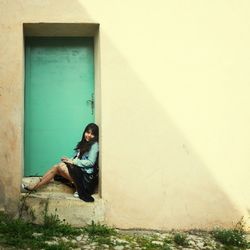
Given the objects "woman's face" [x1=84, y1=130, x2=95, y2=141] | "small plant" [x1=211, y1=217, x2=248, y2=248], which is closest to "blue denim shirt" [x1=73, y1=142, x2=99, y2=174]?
"woman's face" [x1=84, y1=130, x2=95, y2=141]

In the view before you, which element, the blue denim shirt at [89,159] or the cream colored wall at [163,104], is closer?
the cream colored wall at [163,104]

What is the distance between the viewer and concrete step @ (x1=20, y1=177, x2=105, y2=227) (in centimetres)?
573

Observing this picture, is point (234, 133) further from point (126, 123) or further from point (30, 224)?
point (30, 224)

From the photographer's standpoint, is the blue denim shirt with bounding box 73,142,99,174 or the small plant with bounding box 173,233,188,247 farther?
the blue denim shirt with bounding box 73,142,99,174

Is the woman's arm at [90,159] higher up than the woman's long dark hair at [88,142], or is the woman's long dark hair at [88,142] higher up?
the woman's long dark hair at [88,142]

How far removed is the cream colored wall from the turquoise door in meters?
0.53

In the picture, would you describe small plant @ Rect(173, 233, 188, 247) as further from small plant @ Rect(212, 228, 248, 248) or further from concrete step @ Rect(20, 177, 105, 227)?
concrete step @ Rect(20, 177, 105, 227)

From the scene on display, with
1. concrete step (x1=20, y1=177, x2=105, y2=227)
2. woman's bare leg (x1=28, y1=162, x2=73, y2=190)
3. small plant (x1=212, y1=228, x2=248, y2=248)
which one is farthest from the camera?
woman's bare leg (x1=28, y1=162, x2=73, y2=190)

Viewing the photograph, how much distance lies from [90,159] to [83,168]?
0.16m

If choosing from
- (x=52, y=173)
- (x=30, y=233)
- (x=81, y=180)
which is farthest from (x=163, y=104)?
(x=30, y=233)

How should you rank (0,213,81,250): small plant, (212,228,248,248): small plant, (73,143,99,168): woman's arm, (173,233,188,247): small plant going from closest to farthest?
(0,213,81,250): small plant → (173,233,188,247): small plant → (212,228,248,248): small plant → (73,143,99,168): woman's arm

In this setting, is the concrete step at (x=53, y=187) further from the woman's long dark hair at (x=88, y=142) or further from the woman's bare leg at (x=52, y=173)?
the woman's long dark hair at (x=88, y=142)

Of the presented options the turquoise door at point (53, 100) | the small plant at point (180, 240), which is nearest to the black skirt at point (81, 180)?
the turquoise door at point (53, 100)

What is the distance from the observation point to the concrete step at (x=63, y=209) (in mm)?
5727
